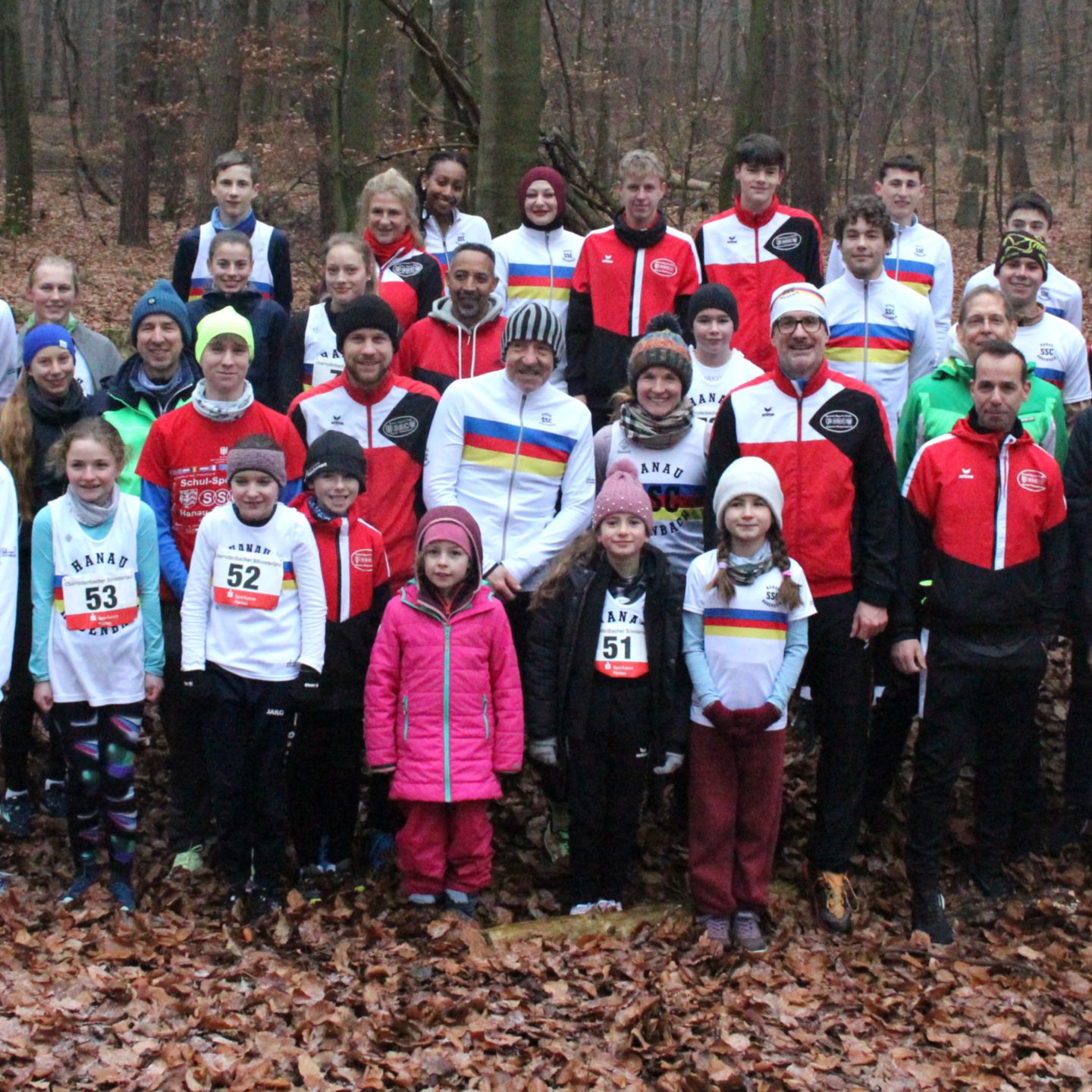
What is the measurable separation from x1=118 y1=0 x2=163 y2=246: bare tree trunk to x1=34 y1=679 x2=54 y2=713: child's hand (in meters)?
20.4

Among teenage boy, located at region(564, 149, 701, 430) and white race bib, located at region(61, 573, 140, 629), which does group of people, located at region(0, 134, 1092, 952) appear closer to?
white race bib, located at region(61, 573, 140, 629)

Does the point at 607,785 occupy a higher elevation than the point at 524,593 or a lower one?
lower

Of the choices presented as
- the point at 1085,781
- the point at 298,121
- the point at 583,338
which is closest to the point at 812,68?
the point at 298,121

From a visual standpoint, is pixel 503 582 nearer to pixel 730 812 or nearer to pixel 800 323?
pixel 730 812

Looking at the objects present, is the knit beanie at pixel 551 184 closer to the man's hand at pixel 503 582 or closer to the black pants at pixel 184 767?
the man's hand at pixel 503 582

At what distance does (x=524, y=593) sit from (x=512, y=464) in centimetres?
64

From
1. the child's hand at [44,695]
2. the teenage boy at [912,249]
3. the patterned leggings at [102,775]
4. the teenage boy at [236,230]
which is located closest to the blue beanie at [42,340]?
the child's hand at [44,695]

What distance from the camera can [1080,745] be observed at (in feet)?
22.2

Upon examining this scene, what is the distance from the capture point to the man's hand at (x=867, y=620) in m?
5.97

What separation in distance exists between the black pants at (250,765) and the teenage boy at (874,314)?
381 cm

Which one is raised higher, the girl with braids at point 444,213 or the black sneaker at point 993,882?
the girl with braids at point 444,213

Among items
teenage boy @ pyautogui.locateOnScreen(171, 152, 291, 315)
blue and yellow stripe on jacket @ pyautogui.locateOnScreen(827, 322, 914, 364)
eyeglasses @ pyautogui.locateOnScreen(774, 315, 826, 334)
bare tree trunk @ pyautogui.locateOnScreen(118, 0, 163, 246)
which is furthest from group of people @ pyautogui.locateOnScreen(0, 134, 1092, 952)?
bare tree trunk @ pyautogui.locateOnScreen(118, 0, 163, 246)

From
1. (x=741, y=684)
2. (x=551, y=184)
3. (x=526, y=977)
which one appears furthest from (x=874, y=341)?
(x=526, y=977)

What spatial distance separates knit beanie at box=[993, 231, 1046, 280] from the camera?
725 centimetres
